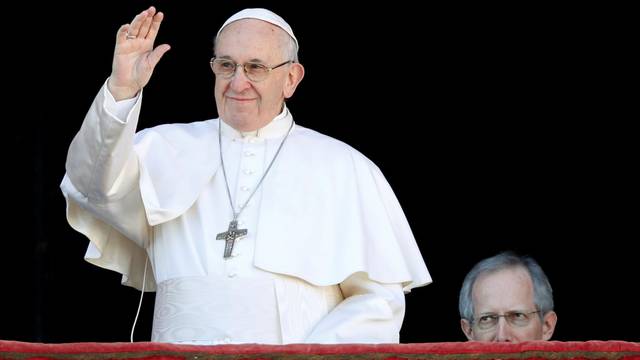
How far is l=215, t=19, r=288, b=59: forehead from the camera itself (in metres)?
5.77

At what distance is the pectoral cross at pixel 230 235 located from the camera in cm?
565

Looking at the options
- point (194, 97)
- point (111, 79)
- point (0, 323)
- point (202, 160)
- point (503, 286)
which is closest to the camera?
point (111, 79)

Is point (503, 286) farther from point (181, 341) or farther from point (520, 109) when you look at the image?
point (520, 109)

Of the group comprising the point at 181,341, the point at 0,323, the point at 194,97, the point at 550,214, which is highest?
the point at 194,97

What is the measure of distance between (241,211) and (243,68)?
0.46 metres

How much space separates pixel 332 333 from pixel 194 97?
11.3ft

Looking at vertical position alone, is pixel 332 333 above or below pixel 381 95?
below

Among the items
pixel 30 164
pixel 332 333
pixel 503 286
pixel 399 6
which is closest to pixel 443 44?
pixel 399 6

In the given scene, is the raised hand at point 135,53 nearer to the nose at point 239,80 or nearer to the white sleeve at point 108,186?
the white sleeve at point 108,186

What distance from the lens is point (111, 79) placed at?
539cm

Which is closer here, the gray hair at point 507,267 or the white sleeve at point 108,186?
the white sleeve at point 108,186

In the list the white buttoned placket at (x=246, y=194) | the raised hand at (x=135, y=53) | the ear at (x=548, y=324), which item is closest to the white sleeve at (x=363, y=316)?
the white buttoned placket at (x=246, y=194)

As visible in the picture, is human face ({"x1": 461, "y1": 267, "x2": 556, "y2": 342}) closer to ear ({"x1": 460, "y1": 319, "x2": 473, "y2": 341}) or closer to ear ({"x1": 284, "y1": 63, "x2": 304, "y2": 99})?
ear ({"x1": 460, "y1": 319, "x2": 473, "y2": 341})

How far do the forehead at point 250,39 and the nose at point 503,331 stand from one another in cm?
123
